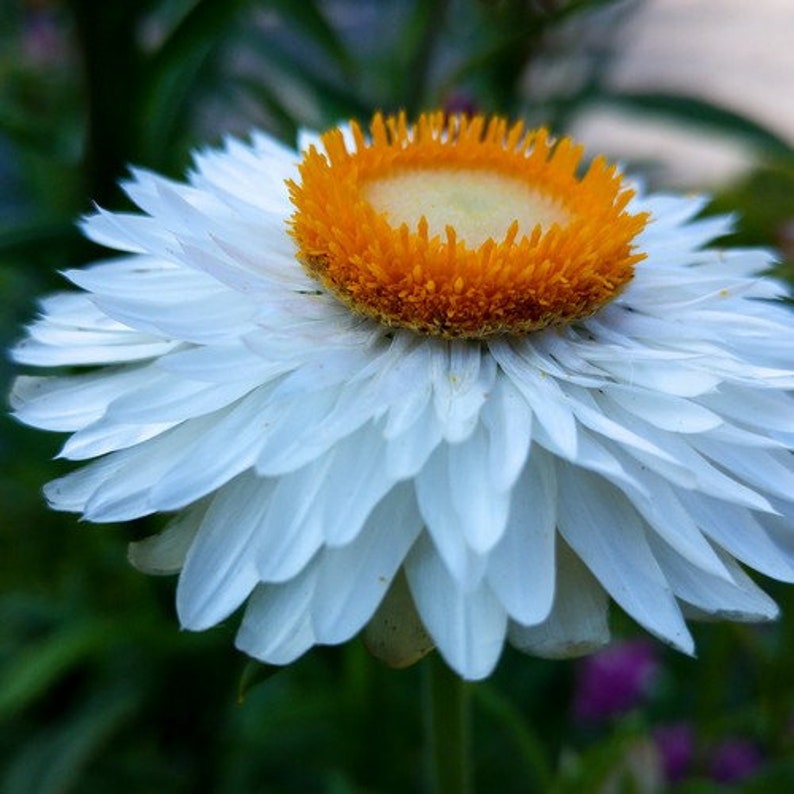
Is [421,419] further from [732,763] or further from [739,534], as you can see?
[732,763]

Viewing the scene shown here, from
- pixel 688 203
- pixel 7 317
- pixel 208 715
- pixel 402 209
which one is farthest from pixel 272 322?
pixel 208 715

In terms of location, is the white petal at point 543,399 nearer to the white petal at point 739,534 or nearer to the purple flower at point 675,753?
the white petal at point 739,534

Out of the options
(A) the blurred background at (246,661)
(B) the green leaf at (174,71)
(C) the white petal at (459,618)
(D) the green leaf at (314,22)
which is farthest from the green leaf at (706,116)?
(C) the white petal at (459,618)

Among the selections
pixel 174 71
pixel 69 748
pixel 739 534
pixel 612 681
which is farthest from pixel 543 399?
pixel 69 748

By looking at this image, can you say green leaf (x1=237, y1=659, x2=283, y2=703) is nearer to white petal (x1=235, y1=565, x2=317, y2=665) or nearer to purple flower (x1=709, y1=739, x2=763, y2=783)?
white petal (x1=235, y1=565, x2=317, y2=665)

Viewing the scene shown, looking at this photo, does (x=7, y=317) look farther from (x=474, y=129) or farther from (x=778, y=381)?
(x=778, y=381)

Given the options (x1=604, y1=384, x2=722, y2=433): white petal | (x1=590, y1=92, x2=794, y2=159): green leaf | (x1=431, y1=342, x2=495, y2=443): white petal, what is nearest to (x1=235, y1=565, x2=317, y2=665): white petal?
(x1=431, y1=342, x2=495, y2=443): white petal
